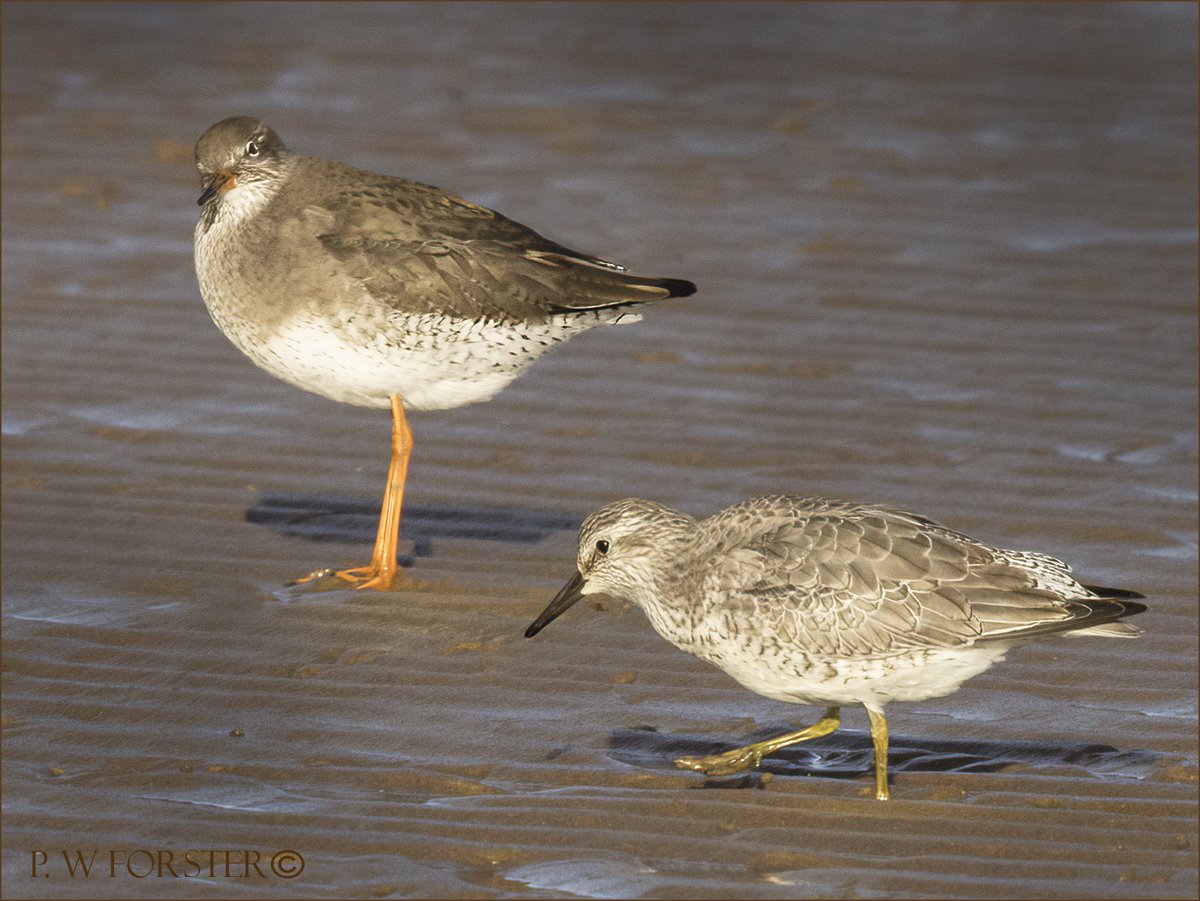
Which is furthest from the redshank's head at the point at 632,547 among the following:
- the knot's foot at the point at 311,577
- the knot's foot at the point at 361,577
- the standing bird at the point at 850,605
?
the knot's foot at the point at 311,577

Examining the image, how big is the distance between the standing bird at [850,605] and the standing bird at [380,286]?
2.13 meters

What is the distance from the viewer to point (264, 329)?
866cm

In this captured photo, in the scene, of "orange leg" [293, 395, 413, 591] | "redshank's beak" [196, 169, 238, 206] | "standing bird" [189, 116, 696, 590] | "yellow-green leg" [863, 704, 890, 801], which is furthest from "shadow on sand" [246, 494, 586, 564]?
"yellow-green leg" [863, 704, 890, 801]

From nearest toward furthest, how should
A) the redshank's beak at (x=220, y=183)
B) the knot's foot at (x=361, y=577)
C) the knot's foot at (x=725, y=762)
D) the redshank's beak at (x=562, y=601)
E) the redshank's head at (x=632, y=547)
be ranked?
the knot's foot at (x=725, y=762), the redshank's head at (x=632, y=547), the redshank's beak at (x=562, y=601), the knot's foot at (x=361, y=577), the redshank's beak at (x=220, y=183)

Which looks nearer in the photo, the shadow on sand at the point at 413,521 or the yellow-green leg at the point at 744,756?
A: the yellow-green leg at the point at 744,756

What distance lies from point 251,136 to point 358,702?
2973 mm

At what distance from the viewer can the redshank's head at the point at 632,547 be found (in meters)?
7.00

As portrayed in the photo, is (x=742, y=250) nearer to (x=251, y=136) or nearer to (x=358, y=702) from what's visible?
(x=251, y=136)

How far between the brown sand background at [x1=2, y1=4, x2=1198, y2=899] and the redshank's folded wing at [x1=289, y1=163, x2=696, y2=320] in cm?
106

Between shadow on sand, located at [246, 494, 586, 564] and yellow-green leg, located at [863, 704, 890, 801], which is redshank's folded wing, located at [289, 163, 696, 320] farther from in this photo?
yellow-green leg, located at [863, 704, 890, 801]

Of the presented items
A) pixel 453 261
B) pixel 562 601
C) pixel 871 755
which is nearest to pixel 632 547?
pixel 562 601

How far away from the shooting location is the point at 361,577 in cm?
858

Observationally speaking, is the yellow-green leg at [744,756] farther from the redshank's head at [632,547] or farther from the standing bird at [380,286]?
the standing bird at [380,286]

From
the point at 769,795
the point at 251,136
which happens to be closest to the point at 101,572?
the point at 251,136
